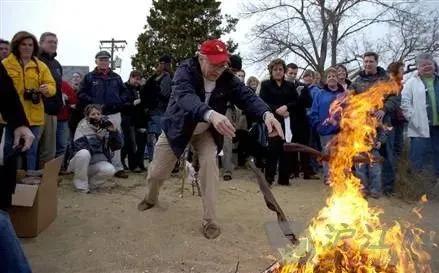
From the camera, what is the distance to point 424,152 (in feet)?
25.6

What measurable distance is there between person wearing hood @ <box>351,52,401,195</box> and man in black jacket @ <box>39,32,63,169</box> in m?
4.15

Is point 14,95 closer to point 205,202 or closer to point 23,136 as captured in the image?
point 23,136

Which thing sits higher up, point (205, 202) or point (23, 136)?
point (23, 136)

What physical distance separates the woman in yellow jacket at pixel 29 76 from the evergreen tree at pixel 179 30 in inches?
846

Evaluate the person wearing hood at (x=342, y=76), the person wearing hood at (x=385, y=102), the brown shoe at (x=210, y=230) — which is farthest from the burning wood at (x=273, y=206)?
the person wearing hood at (x=342, y=76)

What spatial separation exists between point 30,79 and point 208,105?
102 inches

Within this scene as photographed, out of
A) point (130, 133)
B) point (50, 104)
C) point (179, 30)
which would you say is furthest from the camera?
point (179, 30)

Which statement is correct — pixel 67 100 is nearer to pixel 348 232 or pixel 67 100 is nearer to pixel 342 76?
pixel 342 76

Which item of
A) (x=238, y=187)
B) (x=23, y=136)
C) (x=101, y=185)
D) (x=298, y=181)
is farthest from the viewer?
(x=298, y=181)

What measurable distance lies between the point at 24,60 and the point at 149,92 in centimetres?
279

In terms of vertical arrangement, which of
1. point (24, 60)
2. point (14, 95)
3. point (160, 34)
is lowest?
point (14, 95)

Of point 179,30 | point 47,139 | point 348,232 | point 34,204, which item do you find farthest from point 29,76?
point 179,30

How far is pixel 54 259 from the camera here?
4668mm

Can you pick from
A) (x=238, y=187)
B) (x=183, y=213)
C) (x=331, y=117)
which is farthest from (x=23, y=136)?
(x=331, y=117)
